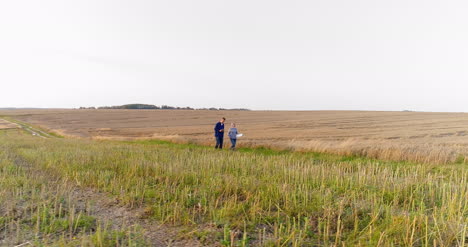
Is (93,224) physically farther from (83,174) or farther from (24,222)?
(83,174)

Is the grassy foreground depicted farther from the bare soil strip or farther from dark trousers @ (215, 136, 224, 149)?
dark trousers @ (215, 136, 224, 149)

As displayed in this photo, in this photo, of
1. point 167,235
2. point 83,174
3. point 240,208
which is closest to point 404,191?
point 240,208

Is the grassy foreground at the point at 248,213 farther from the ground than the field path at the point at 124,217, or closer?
farther from the ground

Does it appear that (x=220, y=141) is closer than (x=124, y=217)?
No

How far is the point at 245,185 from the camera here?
5.43 metres

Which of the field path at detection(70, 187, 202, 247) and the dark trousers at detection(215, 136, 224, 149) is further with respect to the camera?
the dark trousers at detection(215, 136, 224, 149)

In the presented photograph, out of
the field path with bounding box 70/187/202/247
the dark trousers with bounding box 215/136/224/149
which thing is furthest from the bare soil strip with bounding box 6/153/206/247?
the dark trousers with bounding box 215/136/224/149

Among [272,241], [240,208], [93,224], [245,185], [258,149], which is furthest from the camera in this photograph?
[258,149]

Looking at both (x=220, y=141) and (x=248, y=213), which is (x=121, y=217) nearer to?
(x=248, y=213)

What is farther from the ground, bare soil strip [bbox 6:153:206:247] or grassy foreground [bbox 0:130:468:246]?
grassy foreground [bbox 0:130:468:246]

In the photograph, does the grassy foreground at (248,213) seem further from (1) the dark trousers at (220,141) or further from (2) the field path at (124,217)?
(1) the dark trousers at (220,141)

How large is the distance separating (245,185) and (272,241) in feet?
7.42

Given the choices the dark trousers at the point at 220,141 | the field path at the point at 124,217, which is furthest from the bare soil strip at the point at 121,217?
the dark trousers at the point at 220,141

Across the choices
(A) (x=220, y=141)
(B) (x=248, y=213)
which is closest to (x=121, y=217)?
(B) (x=248, y=213)
